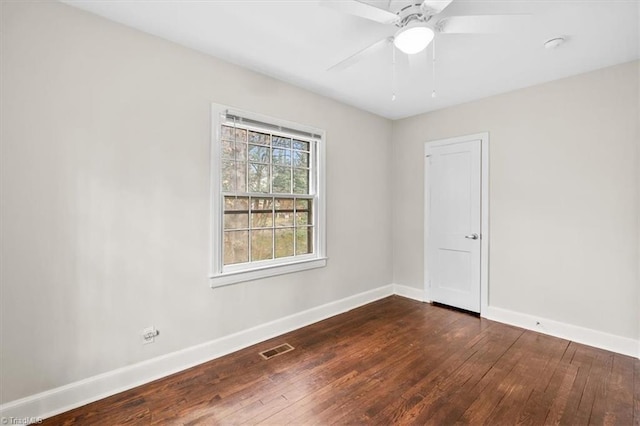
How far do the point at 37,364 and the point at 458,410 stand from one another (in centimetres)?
276

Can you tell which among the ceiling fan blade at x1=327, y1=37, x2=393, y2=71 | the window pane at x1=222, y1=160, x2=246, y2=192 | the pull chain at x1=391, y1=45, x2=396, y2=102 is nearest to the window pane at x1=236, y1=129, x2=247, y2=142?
the window pane at x1=222, y1=160, x2=246, y2=192

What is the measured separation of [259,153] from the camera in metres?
3.00

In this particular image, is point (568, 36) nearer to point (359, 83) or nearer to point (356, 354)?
point (359, 83)

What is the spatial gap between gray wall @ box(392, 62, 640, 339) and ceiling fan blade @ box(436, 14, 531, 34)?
1.87 metres

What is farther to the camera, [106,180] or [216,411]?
[106,180]

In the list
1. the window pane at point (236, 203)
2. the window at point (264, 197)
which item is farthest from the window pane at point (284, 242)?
the window pane at point (236, 203)

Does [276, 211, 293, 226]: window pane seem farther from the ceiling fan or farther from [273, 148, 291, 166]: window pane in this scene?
the ceiling fan

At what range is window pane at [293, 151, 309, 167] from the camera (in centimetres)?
335

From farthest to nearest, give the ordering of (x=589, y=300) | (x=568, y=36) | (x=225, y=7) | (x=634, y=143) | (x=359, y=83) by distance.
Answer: (x=359, y=83), (x=589, y=300), (x=634, y=143), (x=568, y=36), (x=225, y=7)

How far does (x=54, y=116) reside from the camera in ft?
6.30

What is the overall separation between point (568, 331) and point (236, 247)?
11.5 feet

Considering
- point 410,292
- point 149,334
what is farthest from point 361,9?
point 410,292

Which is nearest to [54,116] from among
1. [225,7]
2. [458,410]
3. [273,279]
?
[225,7]

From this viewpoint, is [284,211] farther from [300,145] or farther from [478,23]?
[478,23]
